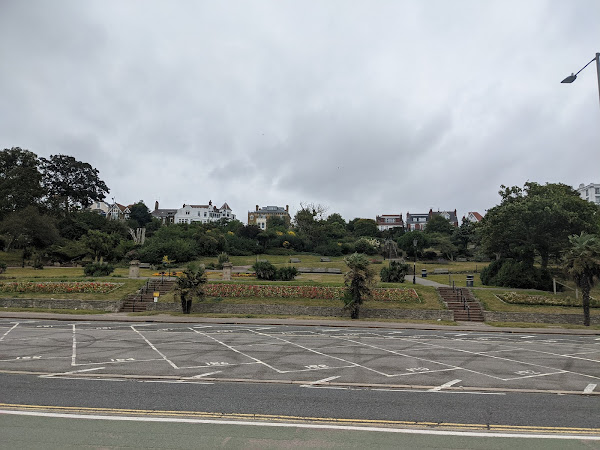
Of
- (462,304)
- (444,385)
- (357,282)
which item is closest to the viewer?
(444,385)

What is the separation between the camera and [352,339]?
2105 centimetres

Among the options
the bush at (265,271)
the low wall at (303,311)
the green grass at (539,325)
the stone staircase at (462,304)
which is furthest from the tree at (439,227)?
the low wall at (303,311)

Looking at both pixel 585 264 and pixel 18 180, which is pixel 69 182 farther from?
pixel 585 264

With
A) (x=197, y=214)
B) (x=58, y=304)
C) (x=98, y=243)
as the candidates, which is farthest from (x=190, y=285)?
(x=197, y=214)

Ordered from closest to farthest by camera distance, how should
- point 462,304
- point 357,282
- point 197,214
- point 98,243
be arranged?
point 357,282
point 462,304
point 98,243
point 197,214

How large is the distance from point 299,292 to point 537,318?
18917 mm

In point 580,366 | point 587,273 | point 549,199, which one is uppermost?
point 549,199

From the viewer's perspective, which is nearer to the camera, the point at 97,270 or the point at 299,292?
the point at 299,292

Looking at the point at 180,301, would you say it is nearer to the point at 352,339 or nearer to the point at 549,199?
the point at 352,339

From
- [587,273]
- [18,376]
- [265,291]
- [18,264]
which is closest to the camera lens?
[18,376]

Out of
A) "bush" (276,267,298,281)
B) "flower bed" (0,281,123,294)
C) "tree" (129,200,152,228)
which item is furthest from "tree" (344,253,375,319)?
"tree" (129,200,152,228)

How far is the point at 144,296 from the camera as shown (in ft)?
112

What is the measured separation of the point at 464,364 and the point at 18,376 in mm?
16089

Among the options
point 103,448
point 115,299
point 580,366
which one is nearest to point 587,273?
point 580,366
